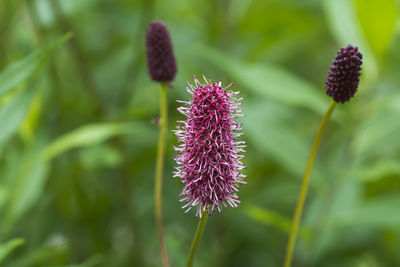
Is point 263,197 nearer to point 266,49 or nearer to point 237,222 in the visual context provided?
point 237,222

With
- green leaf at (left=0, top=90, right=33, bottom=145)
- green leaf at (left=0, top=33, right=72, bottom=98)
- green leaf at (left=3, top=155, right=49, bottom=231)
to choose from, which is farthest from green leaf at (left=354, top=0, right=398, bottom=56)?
green leaf at (left=3, top=155, right=49, bottom=231)

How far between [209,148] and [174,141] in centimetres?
210

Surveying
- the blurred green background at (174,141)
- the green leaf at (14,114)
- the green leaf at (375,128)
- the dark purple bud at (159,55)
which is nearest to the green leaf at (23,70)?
the blurred green background at (174,141)

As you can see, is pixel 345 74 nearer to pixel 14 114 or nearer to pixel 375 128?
pixel 14 114

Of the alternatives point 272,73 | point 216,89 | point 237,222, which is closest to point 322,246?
point 237,222

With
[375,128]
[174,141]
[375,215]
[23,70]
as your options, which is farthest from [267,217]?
[174,141]

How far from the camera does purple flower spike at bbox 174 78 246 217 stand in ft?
4.75

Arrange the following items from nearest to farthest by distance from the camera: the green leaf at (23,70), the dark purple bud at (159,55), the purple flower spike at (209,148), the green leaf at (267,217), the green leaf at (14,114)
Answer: the purple flower spike at (209,148) → the green leaf at (23,70) → the green leaf at (14,114) → the dark purple bud at (159,55) → the green leaf at (267,217)

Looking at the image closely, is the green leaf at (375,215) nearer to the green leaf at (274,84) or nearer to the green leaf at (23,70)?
the green leaf at (274,84)

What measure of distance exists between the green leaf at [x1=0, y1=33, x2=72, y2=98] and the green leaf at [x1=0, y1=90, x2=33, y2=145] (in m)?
0.16

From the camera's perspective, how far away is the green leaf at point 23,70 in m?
1.61

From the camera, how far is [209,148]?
1.45 meters

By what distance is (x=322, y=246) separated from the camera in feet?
9.19

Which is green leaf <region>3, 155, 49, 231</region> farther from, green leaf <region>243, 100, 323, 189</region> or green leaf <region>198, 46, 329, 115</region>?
green leaf <region>243, 100, 323, 189</region>
